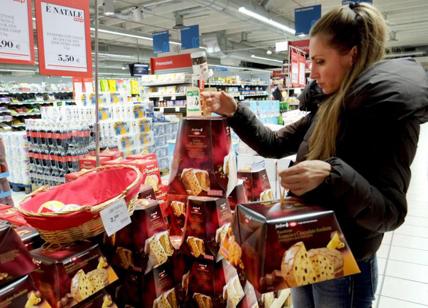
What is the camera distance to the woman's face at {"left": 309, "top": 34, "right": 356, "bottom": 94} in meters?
1.12

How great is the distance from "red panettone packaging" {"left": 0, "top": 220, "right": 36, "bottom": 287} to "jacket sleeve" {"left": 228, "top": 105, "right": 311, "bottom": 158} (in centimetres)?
98

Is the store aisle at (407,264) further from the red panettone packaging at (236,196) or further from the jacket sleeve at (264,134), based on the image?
the jacket sleeve at (264,134)

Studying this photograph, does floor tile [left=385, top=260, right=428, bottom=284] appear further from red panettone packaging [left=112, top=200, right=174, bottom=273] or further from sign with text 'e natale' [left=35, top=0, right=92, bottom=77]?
sign with text 'e natale' [left=35, top=0, right=92, bottom=77]

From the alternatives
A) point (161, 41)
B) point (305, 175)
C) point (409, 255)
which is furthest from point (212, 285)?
point (161, 41)

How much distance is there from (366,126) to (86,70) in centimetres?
170

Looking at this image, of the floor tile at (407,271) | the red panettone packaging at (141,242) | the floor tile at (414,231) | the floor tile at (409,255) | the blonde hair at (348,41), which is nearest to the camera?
the blonde hair at (348,41)

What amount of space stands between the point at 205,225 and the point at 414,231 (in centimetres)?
354

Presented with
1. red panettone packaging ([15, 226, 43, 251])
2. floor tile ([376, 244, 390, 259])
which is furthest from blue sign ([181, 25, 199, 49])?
red panettone packaging ([15, 226, 43, 251])

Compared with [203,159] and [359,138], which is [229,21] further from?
[359,138]

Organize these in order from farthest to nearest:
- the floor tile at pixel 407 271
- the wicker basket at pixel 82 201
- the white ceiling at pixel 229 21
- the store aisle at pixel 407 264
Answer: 1. the white ceiling at pixel 229 21
2. the floor tile at pixel 407 271
3. the store aisle at pixel 407 264
4. the wicker basket at pixel 82 201

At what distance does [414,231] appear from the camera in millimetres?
4289

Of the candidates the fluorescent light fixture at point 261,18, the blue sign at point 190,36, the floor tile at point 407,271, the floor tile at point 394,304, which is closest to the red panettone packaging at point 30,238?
the floor tile at point 394,304

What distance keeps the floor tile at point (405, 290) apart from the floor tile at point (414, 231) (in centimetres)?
122

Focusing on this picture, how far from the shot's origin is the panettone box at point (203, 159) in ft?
5.66
